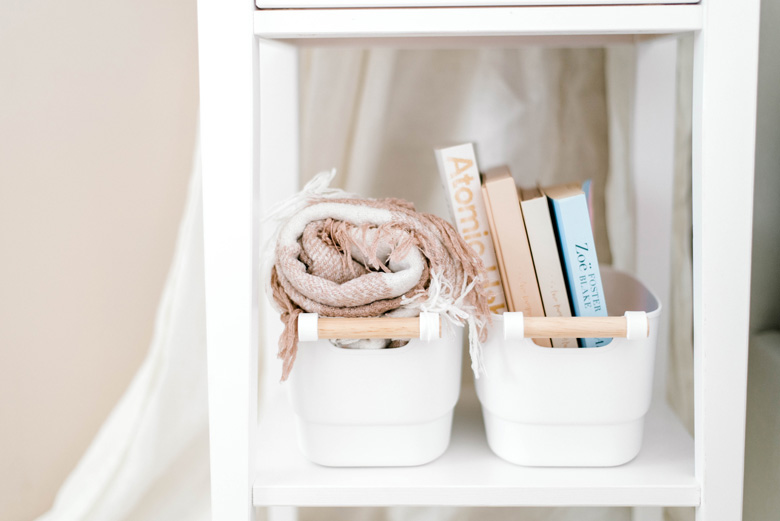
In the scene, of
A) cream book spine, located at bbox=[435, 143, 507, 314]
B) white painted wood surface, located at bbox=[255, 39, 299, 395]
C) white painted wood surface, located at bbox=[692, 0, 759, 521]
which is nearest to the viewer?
white painted wood surface, located at bbox=[692, 0, 759, 521]

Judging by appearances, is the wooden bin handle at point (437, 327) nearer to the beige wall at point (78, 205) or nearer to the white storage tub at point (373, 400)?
the white storage tub at point (373, 400)

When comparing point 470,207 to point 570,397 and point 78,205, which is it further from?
point 78,205

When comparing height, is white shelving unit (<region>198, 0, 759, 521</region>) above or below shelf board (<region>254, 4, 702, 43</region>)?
below

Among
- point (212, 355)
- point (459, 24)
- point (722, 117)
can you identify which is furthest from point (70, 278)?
point (722, 117)

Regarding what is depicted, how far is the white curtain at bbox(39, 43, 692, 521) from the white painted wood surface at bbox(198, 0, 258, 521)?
15.4 inches

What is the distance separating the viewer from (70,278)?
36.9 inches

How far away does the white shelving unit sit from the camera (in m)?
0.54

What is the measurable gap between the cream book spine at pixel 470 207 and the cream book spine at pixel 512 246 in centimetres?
1

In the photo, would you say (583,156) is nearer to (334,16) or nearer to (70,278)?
(334,16)

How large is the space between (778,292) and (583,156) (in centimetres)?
30

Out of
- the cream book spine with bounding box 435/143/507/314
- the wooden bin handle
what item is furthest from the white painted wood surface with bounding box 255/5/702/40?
the wooden bin handle

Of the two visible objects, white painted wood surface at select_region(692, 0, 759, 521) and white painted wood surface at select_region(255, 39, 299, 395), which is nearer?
Result: white painted wood surface at select_region(692, 0, 759, 521)

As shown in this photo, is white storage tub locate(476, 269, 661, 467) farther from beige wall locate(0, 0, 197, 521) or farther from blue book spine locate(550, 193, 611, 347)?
beige wall locate(0, 0, 197, 521)

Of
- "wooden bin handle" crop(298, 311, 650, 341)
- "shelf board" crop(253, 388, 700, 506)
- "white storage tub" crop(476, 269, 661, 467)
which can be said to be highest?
"wooden bin handle" crop(298, 311, 650, 341)
